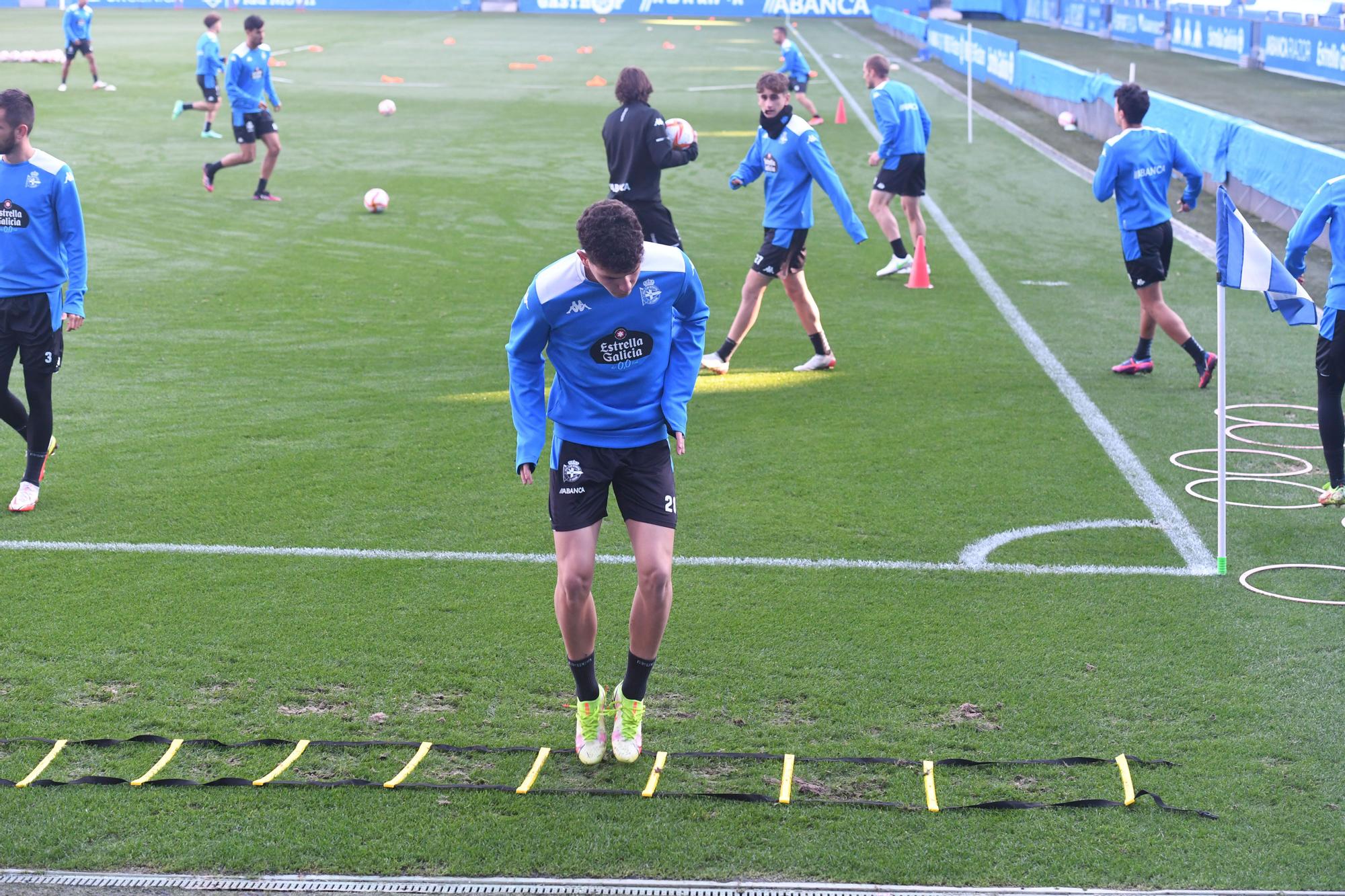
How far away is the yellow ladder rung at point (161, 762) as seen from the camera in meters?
5.19

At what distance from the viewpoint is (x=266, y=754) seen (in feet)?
17.9

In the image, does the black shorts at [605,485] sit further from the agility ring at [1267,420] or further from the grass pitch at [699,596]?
the agility ring at [1267,420]

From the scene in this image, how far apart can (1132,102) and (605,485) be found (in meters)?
6.96

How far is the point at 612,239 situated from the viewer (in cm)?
498

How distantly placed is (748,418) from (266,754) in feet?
17.8

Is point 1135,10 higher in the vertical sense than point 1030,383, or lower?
higher

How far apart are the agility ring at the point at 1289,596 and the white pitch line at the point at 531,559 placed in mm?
259

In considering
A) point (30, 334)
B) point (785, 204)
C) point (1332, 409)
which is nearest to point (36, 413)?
point (30, 334)

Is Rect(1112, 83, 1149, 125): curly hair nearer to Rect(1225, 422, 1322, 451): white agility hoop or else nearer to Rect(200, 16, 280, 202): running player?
Rect(1225, 422, 1322, 451): white agility hoop

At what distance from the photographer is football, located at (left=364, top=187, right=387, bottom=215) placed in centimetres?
1853

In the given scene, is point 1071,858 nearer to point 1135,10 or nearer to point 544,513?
point 544,513

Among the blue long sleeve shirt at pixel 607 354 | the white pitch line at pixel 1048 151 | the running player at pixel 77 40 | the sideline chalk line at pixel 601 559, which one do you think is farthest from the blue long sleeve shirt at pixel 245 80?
the running player at pixel 77 40

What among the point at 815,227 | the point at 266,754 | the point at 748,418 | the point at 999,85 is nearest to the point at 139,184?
the point at 815,227

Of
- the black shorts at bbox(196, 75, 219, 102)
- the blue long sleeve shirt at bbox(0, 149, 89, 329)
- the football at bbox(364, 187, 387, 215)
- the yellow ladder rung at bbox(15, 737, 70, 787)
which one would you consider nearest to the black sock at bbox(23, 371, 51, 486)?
the blue long sleeve shirt at bbox(0, 149, 89, 329)
